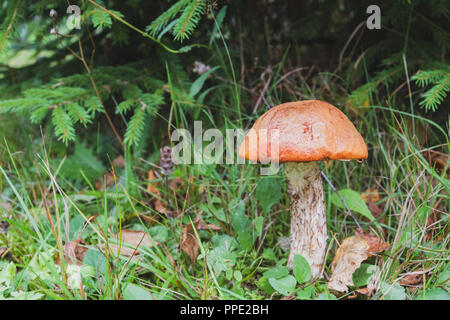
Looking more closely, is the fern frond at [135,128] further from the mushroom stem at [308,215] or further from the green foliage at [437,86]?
the green foliage at [437,86]

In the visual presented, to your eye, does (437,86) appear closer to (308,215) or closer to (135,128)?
(308,215)

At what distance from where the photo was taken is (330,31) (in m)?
2.80

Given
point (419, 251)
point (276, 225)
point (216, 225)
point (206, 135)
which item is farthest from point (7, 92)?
point (419, 251)

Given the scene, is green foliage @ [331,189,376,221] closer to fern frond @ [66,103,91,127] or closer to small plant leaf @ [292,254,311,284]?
small plant leaf @ [292,254,311,284]

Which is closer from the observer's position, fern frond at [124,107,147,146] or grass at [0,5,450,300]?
grass at [0,5,450,300]

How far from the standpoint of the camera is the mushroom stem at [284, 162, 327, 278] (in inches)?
57.0

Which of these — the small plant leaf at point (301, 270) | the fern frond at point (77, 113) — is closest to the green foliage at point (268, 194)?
the small plant leaf at point (301, 270)

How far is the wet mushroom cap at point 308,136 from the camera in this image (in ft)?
3.86

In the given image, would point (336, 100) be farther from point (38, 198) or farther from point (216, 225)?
point (38, 198)

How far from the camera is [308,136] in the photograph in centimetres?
119

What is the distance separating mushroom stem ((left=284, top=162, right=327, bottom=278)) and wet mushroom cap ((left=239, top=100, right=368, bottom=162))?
9.1 inches

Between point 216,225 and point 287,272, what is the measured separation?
46 cm

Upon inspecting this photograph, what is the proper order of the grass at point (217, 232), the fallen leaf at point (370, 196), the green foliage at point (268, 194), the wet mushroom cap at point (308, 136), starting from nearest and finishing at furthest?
the wet mushroom cap at point (308, 136)
the grass at point (217, 232)
the green foliage at point (268, 194)
the fallen leaf at point (370, 196)

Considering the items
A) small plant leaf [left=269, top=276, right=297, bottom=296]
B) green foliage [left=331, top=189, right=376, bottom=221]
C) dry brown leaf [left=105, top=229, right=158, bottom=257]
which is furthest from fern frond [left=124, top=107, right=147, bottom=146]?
green foliage [left=331, top=189, right=376, bottom=221]
